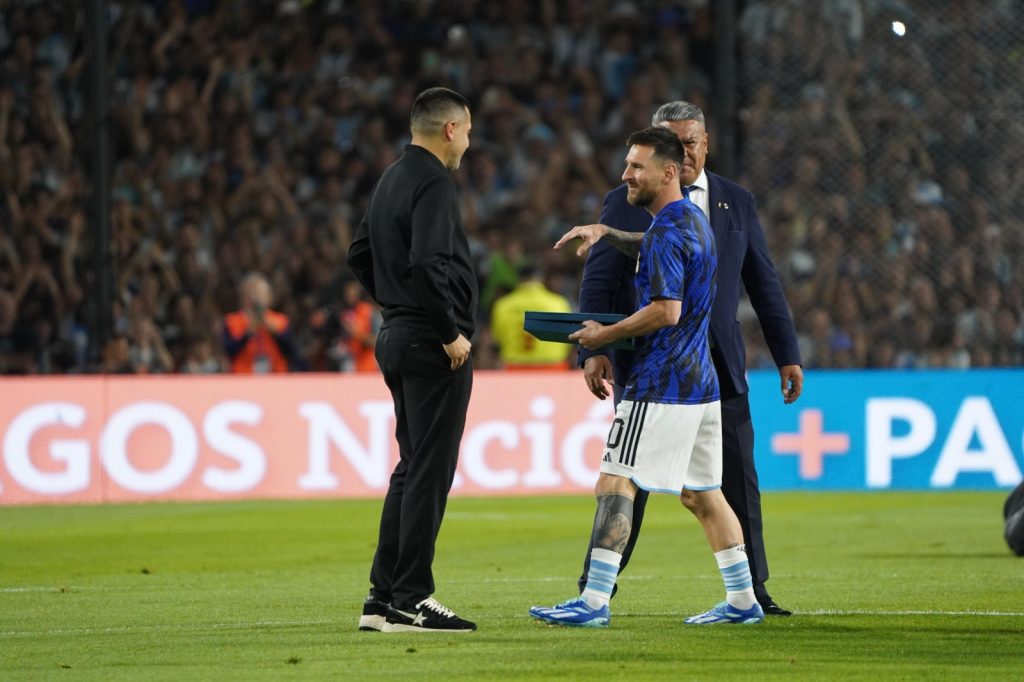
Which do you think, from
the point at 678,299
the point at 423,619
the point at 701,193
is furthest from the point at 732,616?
the point at 701,193

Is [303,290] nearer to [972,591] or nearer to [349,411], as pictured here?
[349,411]

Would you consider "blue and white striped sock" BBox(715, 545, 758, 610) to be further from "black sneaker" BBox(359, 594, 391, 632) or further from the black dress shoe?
"black sneaker" BBox(359, 594, 391, 632)

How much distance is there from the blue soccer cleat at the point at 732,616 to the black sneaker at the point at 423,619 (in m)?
0.98

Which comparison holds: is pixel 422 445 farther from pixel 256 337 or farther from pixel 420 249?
pixel 256 337

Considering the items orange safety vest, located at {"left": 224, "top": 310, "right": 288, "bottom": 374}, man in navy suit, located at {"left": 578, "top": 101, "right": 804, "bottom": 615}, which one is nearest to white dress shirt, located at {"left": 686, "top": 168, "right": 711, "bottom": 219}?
man in navy suit, located at {"left": 578, "top": 101, "right": 804, "bottom": 615}

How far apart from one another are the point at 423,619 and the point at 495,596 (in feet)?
5.55

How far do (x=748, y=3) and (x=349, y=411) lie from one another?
6762mm

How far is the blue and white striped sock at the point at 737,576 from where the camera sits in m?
7.37

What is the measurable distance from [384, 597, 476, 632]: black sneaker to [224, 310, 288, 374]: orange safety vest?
1059 cm

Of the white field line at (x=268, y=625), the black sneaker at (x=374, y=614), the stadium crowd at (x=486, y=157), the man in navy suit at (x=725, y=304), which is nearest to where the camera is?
the black sneaker at (x=374, y=614)

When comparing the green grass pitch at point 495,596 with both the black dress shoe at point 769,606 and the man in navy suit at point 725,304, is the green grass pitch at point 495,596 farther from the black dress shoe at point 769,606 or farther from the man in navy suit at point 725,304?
the man in navy suit at point 725,304

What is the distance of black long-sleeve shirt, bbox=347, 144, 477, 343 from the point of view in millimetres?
7043

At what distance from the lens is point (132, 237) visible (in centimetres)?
1892

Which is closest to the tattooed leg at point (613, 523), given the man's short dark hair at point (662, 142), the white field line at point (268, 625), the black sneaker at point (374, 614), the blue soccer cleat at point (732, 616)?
the blue soccer cleat at point (732, 616)
